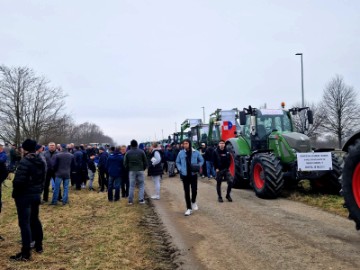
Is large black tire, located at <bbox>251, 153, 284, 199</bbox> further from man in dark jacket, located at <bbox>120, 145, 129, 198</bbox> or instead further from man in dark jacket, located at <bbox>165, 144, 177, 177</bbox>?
man in dark jacket, located at <bbox>165, 144, 177, 177</bbox>

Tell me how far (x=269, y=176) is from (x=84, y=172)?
25.3 feet

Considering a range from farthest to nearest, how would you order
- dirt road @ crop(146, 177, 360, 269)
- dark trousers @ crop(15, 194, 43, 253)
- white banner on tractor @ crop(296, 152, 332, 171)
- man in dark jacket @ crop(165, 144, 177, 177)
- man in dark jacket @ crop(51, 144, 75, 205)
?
man in dark jacket @ crop(165, 144, 177, 177)
man in dark jacket @ crop(51, 144, 75, 205)
white banner on tractor @ crop(296, 152, 332, 171)
dark trousers @ crop(15, 194, 43, 253)
dirt road @ crop(146, 177, 360, 269)

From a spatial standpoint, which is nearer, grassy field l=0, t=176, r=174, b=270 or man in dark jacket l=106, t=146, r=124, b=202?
grassy field l=0, t=176, r=174, b=270

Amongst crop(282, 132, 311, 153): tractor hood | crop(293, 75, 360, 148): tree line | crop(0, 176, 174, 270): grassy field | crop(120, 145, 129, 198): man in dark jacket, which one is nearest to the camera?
crop(0, 176, 174, 270): grassy field

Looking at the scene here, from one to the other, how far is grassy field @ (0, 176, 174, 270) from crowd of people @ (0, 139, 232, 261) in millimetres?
446

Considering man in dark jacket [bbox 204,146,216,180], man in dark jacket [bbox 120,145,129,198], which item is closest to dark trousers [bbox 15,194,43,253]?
man in dark jacket [bbox 120,145,129,198]

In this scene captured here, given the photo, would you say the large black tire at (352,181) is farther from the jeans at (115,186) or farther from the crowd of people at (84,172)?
the jeans at (115,186)

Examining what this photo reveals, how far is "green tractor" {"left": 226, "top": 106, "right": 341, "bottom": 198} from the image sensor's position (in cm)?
1043

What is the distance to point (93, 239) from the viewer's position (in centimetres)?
686

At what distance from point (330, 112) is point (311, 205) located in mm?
29942

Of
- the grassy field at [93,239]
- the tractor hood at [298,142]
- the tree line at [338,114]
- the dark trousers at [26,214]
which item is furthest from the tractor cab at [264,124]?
the tree line at [338,114]

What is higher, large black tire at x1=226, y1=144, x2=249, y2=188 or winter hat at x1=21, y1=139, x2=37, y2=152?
winter hat at x1=21, y1=139, x2=37, y2=152

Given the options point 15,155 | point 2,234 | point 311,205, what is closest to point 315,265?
point 311,205

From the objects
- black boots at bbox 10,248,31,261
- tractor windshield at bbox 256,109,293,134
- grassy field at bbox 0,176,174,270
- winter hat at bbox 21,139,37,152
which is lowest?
grassy field at bbox 0,176,174,270
